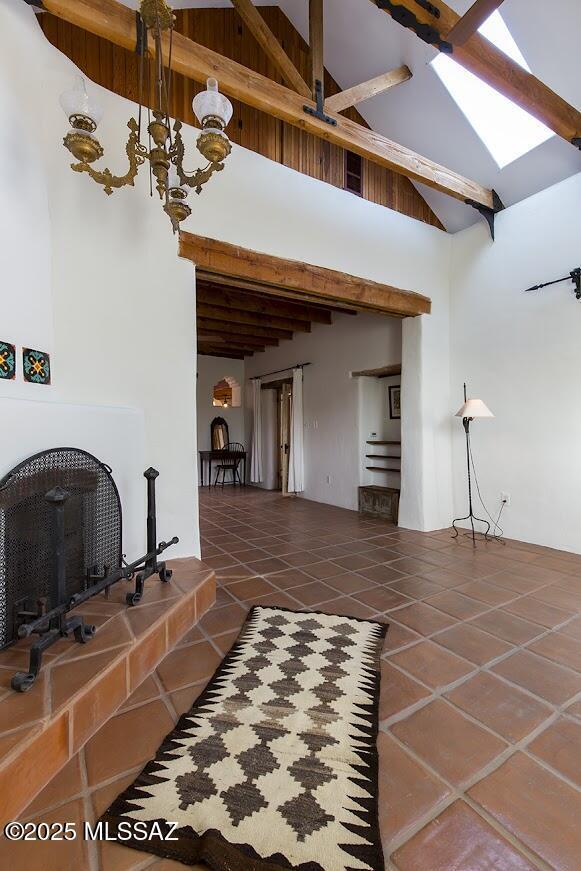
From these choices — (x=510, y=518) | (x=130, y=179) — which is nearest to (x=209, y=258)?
(x=130, y=179)

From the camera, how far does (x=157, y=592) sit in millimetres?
2225

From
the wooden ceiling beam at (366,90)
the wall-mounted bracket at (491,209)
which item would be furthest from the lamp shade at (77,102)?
the wall-mounted bracket at (491,209)

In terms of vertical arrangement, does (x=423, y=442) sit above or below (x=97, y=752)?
above

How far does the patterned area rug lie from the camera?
104cm

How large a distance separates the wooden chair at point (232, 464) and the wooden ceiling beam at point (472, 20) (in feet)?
23.4

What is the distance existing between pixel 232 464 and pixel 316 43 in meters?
7.03

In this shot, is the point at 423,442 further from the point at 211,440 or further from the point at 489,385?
the point at 211,440

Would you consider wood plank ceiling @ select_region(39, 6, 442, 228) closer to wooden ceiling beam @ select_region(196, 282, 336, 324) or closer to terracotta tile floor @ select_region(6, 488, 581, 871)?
wooden ceiling beam @ select_region(196, 282, 336, 324)

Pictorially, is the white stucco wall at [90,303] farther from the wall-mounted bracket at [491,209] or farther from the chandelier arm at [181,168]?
the wall-mounted bracket at [491,209]

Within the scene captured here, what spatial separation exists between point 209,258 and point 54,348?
1.34 metres

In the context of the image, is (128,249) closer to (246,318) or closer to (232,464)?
(246,318)

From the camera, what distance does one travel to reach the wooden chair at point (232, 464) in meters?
8.61

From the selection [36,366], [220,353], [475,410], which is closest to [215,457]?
[220,353]

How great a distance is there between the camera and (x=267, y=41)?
2893mm
